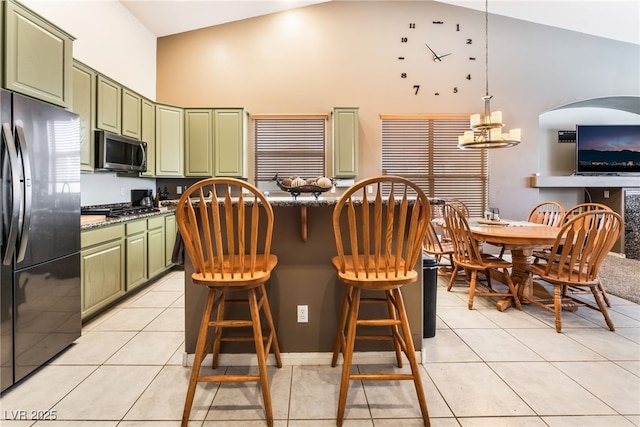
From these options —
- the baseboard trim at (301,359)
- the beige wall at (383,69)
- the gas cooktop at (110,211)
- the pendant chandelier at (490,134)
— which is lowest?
the baseboard trim at (301,359)

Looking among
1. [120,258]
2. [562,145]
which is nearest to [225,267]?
[120,258]

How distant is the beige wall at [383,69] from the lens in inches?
201

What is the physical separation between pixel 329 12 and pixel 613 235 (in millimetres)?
4761

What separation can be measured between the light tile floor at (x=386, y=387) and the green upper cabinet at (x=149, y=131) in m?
2.30

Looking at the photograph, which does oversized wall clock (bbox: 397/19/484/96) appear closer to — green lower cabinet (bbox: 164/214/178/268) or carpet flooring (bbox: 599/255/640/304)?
carpet flooring (bbox: 599/255/640/304)

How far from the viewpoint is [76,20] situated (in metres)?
3.35

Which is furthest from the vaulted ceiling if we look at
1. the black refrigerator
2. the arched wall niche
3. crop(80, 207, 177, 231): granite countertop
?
the black refrigerator

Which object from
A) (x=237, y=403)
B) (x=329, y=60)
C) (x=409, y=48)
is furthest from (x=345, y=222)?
(x=409, y=48)

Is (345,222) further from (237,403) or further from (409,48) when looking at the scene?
(409,48)

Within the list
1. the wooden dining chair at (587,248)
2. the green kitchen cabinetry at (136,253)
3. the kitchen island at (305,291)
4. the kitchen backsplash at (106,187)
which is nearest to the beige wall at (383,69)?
the kitchen backsplash at (106,187)

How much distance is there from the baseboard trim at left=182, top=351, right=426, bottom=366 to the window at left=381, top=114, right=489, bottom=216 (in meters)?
3.57

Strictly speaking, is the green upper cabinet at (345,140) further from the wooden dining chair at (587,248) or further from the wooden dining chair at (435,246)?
the wooden dining chair at (587,248)

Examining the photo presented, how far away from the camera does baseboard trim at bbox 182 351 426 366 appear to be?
2051mm

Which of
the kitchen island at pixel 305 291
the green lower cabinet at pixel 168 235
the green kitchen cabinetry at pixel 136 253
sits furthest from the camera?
the green lower cabinet at pixel 168 235
